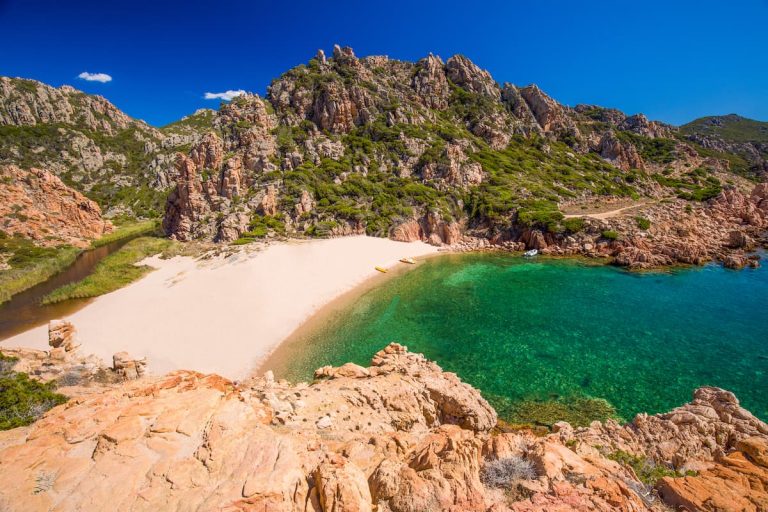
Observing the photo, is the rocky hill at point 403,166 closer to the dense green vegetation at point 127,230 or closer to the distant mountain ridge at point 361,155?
the distant mountain ridge at point 361,155

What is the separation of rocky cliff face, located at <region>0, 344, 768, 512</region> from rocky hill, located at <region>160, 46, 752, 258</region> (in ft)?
122

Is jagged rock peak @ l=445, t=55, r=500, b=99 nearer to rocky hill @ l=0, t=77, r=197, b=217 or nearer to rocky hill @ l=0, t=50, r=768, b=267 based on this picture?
rocky hill @ l=0, t=50, r=768, b=267

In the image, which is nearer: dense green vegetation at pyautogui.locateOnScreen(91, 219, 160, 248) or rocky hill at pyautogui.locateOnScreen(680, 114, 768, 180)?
dense green vegetation at pyautogui.locateOnScreen(91, 219, 160, 248)

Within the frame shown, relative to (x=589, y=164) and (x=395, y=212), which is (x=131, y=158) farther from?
(x=589, y=164)

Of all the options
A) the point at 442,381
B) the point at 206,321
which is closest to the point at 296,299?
the point at 206,321

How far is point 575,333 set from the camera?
21.0 metres

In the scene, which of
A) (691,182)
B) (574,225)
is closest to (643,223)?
(574,225)

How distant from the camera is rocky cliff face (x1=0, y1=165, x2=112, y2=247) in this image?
4472 cm

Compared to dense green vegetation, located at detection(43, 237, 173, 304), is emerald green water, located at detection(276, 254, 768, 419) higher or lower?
lower

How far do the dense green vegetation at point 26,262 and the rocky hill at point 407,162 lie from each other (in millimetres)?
12983

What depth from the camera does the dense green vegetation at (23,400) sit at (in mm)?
9180

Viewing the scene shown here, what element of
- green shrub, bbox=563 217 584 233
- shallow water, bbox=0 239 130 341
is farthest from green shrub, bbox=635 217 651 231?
shallow water, bbox=0 239 130 341

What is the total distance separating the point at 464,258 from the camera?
40.5 metres

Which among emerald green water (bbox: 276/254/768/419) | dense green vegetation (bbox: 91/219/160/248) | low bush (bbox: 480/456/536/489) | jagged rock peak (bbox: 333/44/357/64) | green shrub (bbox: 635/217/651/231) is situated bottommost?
emerald green water (bbox: 276/254/768/419)
